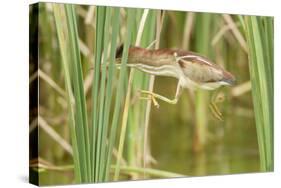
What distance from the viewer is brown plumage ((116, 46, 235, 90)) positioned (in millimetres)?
4574

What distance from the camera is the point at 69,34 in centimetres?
434

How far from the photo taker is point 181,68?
4715mm

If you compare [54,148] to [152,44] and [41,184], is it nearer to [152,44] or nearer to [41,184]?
[41,184]

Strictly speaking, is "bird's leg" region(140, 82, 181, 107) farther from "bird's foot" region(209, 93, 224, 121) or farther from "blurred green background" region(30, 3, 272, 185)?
"bird's foot" region(209, 93, 224, 121)

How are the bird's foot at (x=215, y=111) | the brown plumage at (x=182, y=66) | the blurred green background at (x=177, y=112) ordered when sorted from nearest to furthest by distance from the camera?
the blurred green background at (x=177, y=112)
the brown plumage at (x=182, y=66)
the bird's foot at (x=215, y=111)

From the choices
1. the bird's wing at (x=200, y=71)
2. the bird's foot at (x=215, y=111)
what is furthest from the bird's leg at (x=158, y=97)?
the bird's foot at (x=215, y=111)

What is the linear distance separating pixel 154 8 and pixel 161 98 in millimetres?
568

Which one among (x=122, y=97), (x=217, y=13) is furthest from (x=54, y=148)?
(x=217, y=13)

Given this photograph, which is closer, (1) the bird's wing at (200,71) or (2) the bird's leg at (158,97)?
(2) the bird's leg at (158,97)

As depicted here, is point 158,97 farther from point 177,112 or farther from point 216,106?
point 216,106

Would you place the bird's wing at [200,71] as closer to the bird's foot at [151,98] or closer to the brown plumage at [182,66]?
the brown plumage at [182,66]

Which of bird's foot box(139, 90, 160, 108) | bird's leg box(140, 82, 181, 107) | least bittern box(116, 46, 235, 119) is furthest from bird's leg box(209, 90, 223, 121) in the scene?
bird's foot box(139, 90, 160, 108)

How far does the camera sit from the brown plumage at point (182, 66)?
4.57m

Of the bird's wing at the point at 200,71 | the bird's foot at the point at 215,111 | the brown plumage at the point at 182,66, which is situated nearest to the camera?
the brown plumage at the point at 182,66
